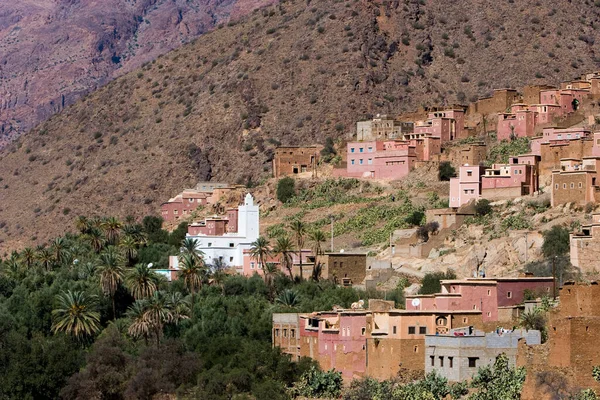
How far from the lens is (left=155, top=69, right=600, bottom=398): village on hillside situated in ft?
197

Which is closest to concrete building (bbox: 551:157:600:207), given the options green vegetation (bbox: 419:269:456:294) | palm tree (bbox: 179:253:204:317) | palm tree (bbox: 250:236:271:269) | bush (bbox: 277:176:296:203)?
green vegetation (bbox: 419:269:456:294)

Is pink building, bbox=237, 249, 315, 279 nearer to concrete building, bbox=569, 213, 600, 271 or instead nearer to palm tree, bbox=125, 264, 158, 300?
palm tree, bbox=125, 264, 158, 300

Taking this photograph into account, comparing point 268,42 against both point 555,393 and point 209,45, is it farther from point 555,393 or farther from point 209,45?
point 555,393

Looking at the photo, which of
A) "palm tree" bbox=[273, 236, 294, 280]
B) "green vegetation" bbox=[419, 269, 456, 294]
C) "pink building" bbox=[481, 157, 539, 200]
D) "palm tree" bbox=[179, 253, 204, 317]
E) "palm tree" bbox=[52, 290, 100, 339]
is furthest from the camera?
"pink building" bbox=[481, 157, 539, 200]

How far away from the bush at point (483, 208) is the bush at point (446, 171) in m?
10.9

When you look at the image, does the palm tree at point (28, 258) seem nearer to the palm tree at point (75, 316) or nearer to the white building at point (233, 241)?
the white building at point (233, 241)

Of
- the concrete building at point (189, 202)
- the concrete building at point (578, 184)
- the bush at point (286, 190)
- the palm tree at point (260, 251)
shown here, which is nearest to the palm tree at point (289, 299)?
the palm tree at point (260, 251)

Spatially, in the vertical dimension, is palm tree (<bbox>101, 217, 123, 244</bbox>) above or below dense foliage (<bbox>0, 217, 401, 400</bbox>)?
above

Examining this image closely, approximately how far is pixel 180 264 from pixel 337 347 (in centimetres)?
2205

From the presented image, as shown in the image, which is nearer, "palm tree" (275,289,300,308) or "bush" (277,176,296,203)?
"palm tree" (275,289,300,308)

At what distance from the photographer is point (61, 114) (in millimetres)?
152625

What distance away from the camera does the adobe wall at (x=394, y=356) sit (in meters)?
62.3

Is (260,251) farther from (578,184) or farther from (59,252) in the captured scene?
(578,184)

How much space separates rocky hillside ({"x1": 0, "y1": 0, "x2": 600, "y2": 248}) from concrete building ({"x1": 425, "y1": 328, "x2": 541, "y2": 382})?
5758cm
